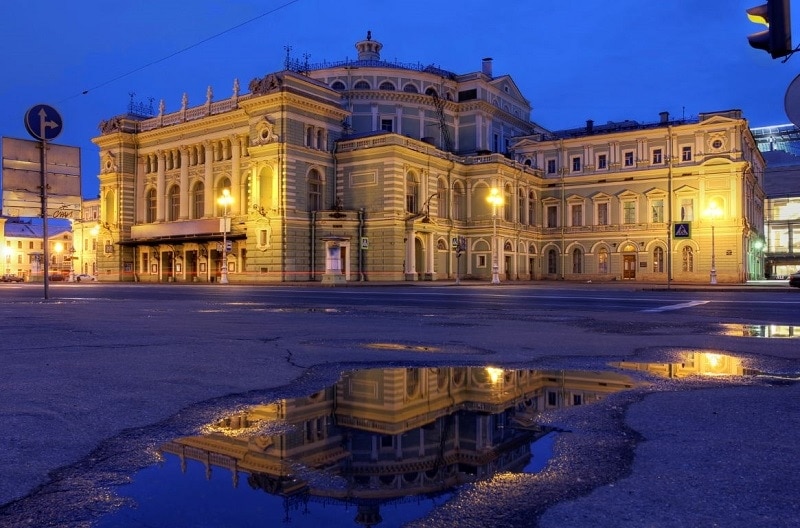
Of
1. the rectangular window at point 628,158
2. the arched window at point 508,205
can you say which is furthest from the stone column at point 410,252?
the rectangular window at point 628,158

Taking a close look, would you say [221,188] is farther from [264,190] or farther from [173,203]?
[173,203]

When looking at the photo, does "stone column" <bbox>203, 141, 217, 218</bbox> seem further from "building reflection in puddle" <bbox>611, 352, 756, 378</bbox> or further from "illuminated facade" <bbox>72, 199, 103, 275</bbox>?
"building reflection in puddle" <bbox>611, 352, 756, 378</bbox>

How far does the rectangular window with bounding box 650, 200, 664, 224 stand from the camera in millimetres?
57969

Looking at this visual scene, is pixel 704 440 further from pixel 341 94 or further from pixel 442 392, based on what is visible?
pixel 341 94

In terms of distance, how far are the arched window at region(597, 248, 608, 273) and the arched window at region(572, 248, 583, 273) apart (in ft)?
6.11

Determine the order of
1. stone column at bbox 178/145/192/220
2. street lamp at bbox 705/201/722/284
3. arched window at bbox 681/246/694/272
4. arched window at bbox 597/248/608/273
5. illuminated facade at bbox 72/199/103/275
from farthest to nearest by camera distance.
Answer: illuminated facade at bbox 72/199/103/275
arched window at bbox 597/248/608/273
stone column at bbox 178/145/192/220
arched window at bbox 681/246/694/272
street lamp at bbox 705/201/722/284

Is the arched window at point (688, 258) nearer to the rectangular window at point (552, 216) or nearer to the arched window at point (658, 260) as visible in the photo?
the arched window at point (658, 260)

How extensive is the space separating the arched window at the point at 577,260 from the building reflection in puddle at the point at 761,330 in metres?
51.9

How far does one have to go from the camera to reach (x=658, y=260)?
57.6 meters

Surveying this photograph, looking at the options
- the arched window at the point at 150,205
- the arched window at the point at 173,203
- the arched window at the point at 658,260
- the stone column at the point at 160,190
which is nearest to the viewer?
the arched window at the point at 658,260

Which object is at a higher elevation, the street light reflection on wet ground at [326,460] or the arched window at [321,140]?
the arched window at [321,140]

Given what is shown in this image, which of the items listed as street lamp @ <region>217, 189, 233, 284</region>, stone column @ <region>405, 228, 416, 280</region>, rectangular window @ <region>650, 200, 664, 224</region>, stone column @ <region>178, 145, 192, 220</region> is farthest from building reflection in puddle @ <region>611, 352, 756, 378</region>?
stone column @ <region>178, 145, 192, 220</region>

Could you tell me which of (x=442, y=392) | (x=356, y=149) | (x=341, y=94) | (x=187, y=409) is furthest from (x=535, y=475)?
(x=341, y=94)

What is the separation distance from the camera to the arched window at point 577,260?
62.7 meters
